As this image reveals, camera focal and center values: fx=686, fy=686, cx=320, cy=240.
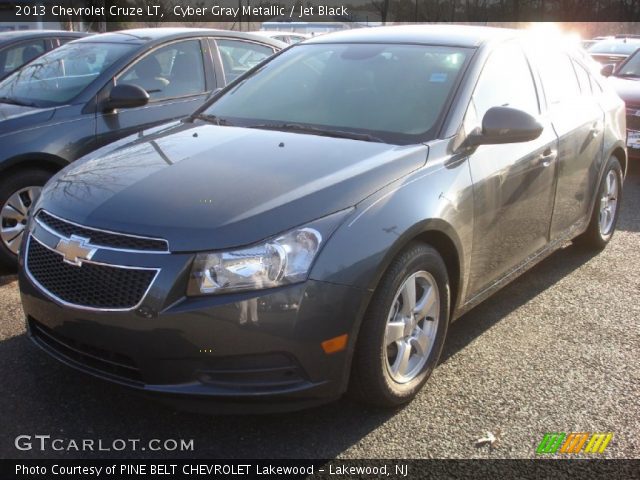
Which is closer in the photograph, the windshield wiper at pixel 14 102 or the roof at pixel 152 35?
the windshield wiper at pixel 14 102

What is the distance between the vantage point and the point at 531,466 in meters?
2.79

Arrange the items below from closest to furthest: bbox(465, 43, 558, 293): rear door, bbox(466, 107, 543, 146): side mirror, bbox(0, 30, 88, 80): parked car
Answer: bbox(466, 107, 543, 146): side mirror < bbox(465, 43, 558, 293): rear door < bbox(0, 30, 88, 80): parked car

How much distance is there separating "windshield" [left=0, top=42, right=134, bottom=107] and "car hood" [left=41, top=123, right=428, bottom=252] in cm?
198

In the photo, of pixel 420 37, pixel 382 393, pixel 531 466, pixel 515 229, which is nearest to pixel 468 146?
pixel 515 229

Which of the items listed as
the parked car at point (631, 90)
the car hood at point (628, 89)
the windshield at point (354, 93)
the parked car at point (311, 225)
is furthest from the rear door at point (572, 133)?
the car hood at point (628, 89)

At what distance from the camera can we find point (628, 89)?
358 inches

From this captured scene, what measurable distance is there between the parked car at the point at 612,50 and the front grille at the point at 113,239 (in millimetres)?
14417

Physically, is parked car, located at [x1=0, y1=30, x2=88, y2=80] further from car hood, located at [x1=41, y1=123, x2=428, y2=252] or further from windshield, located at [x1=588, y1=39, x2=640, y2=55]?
windshield, located at [x1=588, y1=39, x2=640, y2=55]

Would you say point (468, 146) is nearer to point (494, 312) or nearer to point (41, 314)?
point (494, 312)

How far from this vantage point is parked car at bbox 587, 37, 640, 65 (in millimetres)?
14998

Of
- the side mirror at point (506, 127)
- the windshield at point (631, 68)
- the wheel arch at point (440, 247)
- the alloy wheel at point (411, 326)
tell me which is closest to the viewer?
the wheel arch at point (440, 247)

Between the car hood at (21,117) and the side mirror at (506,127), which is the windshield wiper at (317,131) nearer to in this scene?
the side mirror at (506,127)

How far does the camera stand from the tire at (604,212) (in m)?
5.18
